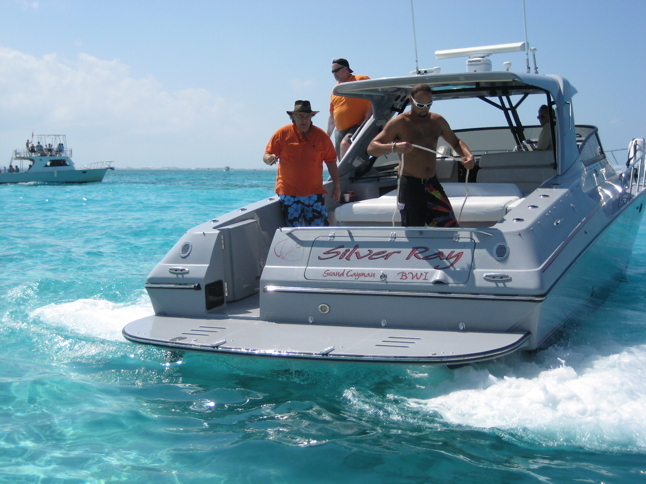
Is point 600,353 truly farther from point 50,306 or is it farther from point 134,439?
point 50,306

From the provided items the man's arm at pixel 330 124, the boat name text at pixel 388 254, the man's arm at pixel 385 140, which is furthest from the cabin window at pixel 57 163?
the boat name text at pixel 388 254

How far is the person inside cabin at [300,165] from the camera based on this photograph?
5113 millimetres

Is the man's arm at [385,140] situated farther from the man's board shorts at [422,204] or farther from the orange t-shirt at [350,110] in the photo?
the orange t-shirt at [350,110]

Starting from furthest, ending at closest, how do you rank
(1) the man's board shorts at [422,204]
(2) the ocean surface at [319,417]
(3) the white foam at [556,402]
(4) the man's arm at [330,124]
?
(4) the man's arm at [330,124], (1) the man's board shorts at [422,204], (3) the white foam at [556,402], (2) the ocean surface at [319,417]

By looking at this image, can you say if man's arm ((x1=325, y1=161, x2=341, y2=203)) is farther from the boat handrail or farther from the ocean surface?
the boat handrail

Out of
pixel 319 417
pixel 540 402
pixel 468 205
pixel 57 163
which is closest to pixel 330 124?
pixel 468 205

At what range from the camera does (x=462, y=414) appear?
336 centimetres

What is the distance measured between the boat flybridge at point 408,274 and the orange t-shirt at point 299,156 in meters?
0.29

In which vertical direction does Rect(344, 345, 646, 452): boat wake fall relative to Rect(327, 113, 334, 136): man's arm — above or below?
below

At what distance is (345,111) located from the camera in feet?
22.1

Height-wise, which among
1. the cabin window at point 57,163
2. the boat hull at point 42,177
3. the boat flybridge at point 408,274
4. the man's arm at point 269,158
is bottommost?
the boat flybridge at point 408,274

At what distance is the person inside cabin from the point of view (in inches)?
201

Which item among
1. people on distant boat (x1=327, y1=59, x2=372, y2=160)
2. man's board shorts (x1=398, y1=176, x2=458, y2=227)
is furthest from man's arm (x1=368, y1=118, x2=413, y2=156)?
people on distant boat (x1=327, y1=59, x2=372, y2=160)

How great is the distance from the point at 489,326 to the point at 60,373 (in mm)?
2906
